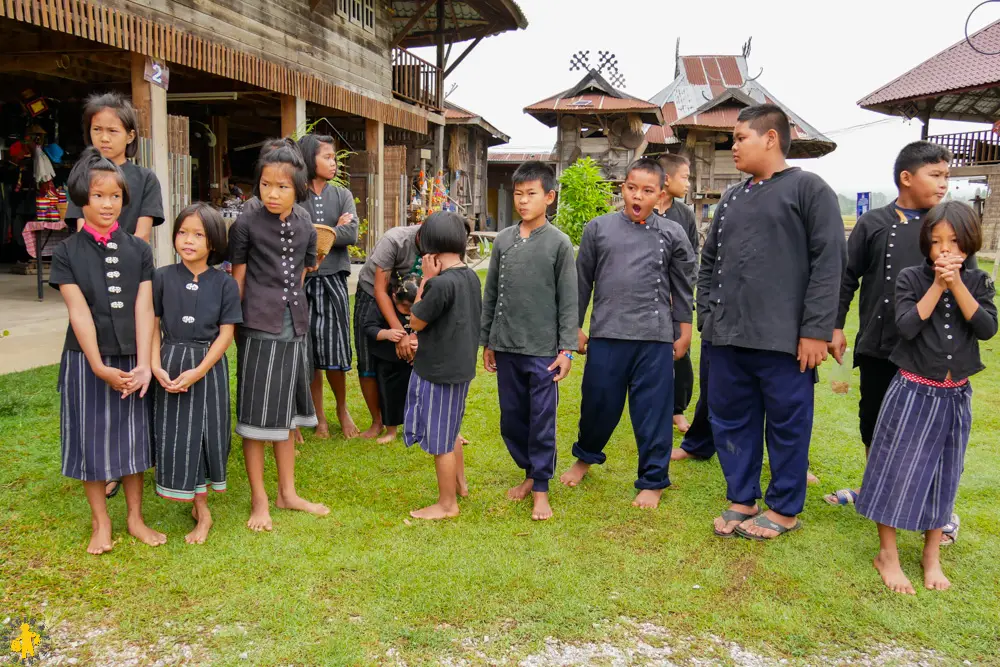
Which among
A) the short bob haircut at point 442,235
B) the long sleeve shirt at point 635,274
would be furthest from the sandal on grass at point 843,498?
the short bob haircut at point 442,235

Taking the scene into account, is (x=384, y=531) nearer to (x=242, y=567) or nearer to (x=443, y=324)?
(x=242, y=567)

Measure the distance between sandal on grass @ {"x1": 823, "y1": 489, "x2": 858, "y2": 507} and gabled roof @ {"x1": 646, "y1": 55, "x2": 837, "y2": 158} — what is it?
17.4m

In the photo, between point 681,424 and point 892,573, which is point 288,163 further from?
point 681,424

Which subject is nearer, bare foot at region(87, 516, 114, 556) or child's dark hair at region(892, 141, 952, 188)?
bare foot at region(87, 516, 114, 556)

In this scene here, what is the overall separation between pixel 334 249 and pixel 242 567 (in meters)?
2.00

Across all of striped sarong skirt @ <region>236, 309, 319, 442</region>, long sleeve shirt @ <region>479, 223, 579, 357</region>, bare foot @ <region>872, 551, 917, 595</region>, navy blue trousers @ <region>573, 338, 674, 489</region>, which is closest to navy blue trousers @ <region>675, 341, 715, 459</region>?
navy blue trousers @ <region>573, 338, 674, 489</region>

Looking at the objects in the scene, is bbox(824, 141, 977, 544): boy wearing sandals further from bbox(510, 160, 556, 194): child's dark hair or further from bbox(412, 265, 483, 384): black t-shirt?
bbox(412, 265, 483, 384): black t-shirt

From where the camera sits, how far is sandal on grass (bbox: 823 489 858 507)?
12.0ft

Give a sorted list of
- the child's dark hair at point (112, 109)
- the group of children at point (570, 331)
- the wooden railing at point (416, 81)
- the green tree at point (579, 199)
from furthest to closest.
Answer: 1. the wooden railing at point (416, 81)
2. the green tree at point (579, 199)
3. the child's dark hair at point (112, 109)
4. the group of children at point (570, 331)

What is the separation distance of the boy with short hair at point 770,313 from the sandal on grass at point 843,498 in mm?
478

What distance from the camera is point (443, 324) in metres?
3.28

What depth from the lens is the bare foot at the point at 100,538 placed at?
2.90 metres

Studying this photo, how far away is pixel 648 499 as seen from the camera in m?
3.61

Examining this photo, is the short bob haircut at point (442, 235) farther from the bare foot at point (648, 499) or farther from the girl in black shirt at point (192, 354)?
the bare foot at point (648, 499)
